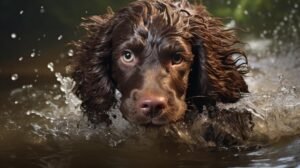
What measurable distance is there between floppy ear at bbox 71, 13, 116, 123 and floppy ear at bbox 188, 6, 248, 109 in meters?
0.66

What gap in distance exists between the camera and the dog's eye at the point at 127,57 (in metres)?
5.80

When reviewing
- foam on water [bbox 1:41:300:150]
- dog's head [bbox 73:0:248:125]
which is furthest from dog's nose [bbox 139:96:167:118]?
foam on water [bbox 1:41:300:150]

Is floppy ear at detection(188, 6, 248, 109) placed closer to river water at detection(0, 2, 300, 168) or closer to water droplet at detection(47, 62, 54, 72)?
river water at detection(0, 2, 300, 168)

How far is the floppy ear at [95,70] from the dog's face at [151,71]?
0.42 ft

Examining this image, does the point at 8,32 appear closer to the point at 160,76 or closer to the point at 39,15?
the point at 39,15

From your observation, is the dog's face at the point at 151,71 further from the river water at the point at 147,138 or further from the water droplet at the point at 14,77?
the water droplet at the point at 14,77

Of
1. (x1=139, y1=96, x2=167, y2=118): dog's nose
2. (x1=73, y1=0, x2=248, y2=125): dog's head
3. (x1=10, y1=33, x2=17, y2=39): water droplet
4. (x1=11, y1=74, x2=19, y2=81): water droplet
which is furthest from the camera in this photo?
(x1=10, y1=33, x2=17, y2=39): water droplet

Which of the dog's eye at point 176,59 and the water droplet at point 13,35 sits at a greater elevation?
the water droplet at point 13,35

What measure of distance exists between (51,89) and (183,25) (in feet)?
8.24

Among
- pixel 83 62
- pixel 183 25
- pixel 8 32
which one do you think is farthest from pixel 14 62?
pixel 183 25

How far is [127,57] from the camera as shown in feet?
19.1

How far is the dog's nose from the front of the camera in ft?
17.4

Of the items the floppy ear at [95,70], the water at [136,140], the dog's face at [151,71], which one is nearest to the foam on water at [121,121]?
the water at [136,140]

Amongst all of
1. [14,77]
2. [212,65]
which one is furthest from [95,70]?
[14,77]
